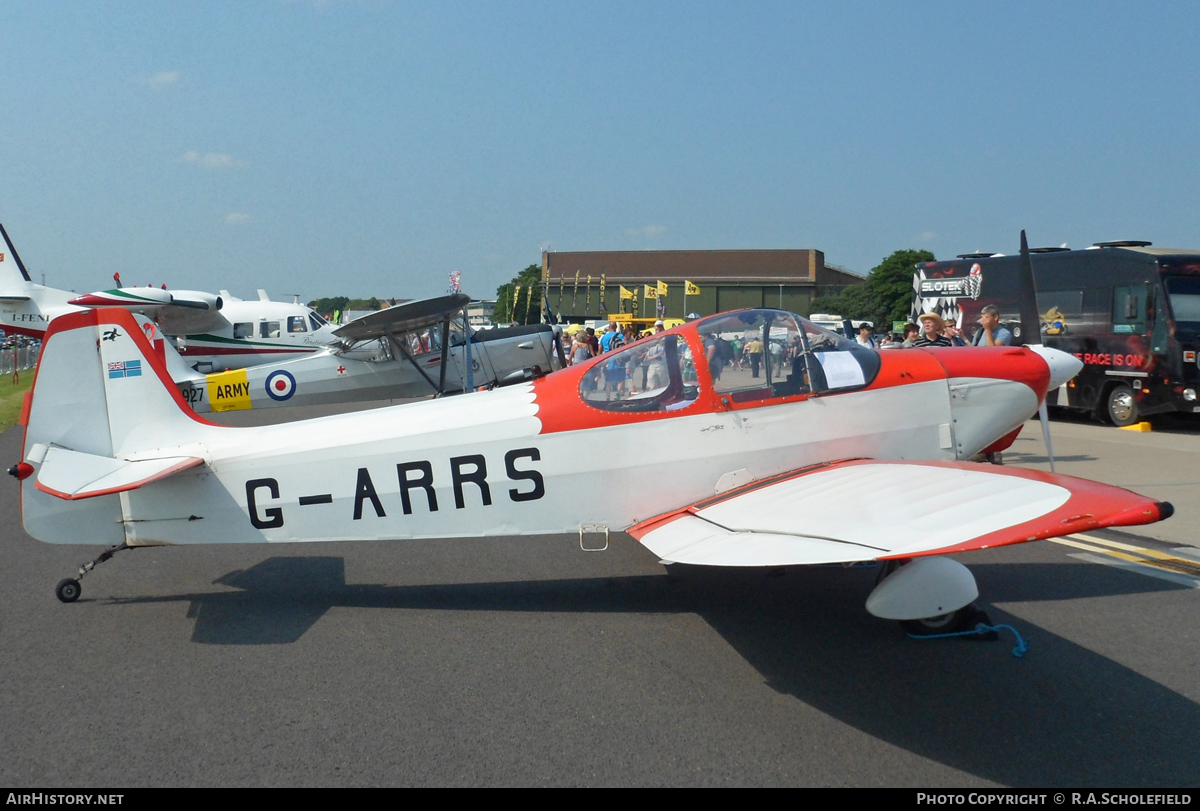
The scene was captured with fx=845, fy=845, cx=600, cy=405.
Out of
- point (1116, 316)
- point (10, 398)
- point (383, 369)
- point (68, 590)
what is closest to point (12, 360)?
point (10, 398)

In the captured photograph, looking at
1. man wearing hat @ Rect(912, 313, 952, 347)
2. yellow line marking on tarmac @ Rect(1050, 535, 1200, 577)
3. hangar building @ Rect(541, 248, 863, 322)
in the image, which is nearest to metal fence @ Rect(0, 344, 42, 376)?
man wearing hat @ Rect(912, 313, 952, 347)

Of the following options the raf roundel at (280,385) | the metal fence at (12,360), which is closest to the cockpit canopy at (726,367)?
the raf roundel at (280,385)

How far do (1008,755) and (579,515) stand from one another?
2471 mm

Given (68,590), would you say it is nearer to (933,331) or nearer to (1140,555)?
(1140,555)

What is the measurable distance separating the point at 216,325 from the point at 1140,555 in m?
19.7

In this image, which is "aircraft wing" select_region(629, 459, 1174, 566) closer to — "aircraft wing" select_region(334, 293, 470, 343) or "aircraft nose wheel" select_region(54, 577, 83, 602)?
"aircraft nose wheel" select_region(54, 577, 83, 602)

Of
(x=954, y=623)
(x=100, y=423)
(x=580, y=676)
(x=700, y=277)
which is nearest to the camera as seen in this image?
(x=580, y=676)

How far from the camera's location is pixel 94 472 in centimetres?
476

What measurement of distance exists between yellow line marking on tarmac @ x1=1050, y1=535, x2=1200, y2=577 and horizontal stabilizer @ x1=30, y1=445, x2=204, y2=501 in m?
5.81

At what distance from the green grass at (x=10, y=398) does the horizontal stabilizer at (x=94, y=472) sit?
9012 millimetres

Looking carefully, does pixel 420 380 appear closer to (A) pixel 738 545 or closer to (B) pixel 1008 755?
(A) pixel 738 545

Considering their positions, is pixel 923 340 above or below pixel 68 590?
above

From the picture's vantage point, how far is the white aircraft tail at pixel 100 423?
491 centimetres
